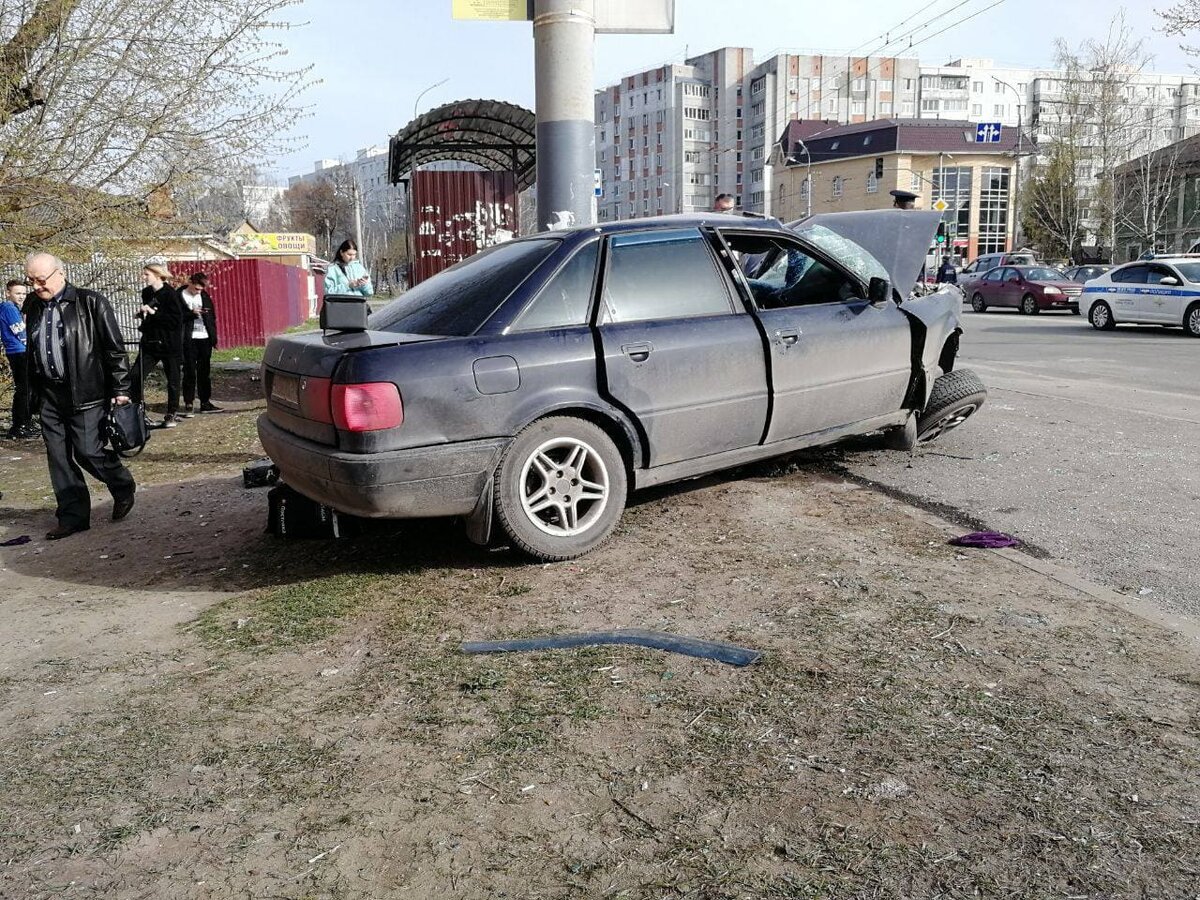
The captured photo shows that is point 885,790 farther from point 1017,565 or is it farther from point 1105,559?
point 1105,559

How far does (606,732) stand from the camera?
3051 millimetres

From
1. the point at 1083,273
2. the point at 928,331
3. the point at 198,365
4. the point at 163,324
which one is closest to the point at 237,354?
the point at 198,365

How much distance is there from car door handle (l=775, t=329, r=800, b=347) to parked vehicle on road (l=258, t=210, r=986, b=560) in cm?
1

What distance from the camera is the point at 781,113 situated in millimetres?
106500

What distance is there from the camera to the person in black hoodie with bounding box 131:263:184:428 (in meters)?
10.9

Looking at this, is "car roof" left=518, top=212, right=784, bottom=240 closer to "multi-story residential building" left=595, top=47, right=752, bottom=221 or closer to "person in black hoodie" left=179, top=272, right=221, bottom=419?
"person in black hoodie" left=179, top=272, right=221, bottom=419

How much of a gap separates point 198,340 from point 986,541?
32.3 feet

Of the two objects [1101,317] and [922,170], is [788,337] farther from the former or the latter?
[922,170]

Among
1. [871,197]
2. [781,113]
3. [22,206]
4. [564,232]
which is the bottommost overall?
[564,232]

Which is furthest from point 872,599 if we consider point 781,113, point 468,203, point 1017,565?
point 781,113

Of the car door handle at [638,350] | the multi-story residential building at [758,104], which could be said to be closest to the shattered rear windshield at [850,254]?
the car door handle at [638,350]

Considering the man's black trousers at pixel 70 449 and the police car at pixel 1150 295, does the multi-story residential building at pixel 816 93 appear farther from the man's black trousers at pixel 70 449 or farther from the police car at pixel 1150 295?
the man's black trousers at pixel 70 449

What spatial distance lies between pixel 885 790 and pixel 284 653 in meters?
2.39

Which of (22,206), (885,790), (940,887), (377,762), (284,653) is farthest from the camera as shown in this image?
(22,206)
